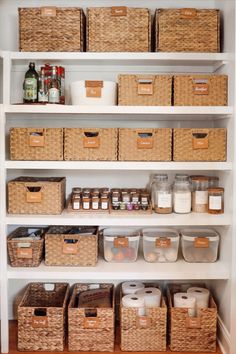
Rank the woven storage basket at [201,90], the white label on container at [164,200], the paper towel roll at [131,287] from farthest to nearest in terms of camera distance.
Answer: the paper towel roll at [131,287] < the white label on container at [164,200] < the woven storage basket at [201,90]

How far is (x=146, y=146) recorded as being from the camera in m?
2.77

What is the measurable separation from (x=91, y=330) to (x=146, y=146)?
116cm

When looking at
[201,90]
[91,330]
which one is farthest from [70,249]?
[201,90]

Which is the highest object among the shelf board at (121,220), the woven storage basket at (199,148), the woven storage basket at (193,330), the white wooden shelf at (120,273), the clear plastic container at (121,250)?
the woven storage basket at (199,148)

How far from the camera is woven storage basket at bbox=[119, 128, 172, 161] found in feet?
9.10

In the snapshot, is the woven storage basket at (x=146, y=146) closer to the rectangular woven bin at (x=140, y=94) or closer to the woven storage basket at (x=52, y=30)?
the rectangular woven bin at (x=140, y=94)

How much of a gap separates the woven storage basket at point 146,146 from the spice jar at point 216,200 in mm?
347

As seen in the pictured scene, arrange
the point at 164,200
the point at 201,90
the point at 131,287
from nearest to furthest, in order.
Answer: the point at 201,90 < the point at 164,200 < the point at 131,287

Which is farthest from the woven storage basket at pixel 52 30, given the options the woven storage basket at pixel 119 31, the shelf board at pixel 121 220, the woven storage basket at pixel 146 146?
the shelf board at pixel 121 220

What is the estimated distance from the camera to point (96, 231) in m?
2.97

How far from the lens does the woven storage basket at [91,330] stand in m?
2.75

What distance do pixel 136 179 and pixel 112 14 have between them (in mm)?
1095

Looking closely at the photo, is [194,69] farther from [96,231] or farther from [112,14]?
[96,231]

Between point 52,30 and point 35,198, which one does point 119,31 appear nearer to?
point 52,30
